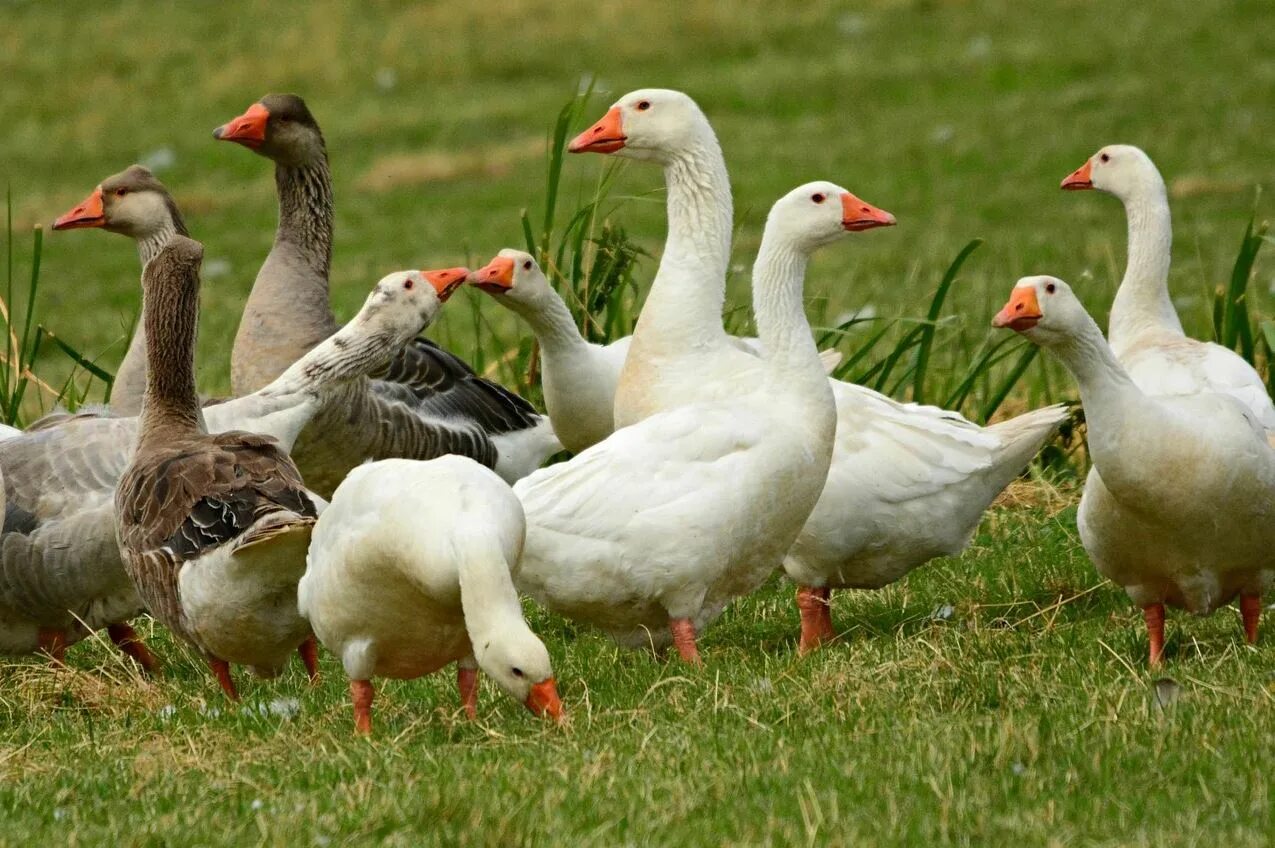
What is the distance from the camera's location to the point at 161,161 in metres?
21.8

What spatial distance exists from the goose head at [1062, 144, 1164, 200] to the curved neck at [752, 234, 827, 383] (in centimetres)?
193

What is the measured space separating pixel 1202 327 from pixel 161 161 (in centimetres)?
1462

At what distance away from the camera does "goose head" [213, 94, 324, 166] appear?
9164 millimetres

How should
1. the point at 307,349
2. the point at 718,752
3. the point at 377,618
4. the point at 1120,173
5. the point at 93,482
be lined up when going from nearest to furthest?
the point at 718,752 → the point at 377,618 → the point at 93,482 → the point at 1120,173 → the point at 307,349

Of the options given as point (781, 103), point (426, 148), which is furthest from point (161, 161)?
point (781, 103)

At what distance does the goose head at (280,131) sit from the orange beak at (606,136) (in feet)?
7.87

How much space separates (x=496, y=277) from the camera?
7.55 metres

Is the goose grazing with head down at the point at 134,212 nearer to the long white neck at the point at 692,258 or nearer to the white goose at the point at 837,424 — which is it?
the white goose at the point at 837,424

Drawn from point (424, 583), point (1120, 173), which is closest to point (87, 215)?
point (424, 583)

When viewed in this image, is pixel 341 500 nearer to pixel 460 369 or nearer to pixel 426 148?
pixel 460 369

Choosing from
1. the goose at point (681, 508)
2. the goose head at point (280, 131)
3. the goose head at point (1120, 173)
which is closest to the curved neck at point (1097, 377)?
the goose at point (681, 508)

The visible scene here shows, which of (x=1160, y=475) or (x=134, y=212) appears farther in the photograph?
(x=134, y=212)

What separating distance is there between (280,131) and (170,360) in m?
2.89

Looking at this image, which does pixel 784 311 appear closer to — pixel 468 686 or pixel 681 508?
pixel 681 508
